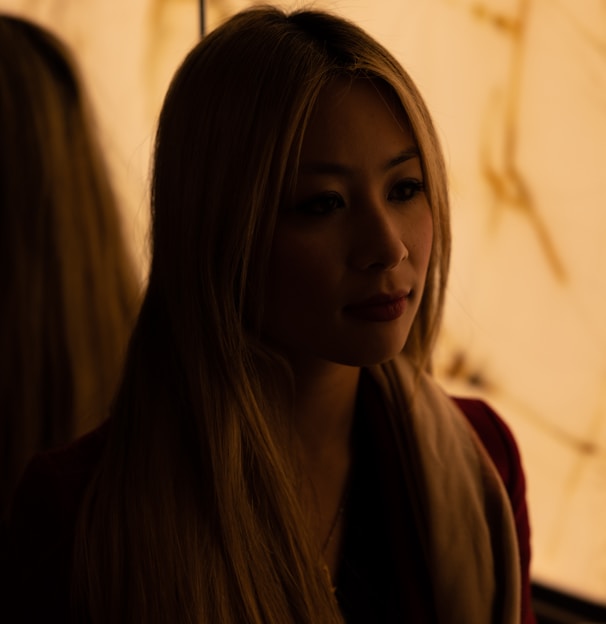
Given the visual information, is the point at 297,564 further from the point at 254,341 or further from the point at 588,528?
the point at 588,528

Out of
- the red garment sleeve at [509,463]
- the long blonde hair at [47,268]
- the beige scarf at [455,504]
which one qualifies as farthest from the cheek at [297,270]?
the long blonde hair at [47,268]

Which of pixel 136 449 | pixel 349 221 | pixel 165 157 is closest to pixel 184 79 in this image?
pixel 165 157

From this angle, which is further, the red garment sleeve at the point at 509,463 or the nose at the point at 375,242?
the red garment sleeve at the point at 509,463

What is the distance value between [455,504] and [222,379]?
1.08ft

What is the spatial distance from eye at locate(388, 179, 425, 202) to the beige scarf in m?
0.26

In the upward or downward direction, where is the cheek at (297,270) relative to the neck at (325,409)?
upward

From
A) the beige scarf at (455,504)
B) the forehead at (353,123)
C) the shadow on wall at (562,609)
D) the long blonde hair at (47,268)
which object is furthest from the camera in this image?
the long blonde hair at (47,268)

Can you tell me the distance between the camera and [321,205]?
0.85 meters

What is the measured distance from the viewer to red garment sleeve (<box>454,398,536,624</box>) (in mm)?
1049

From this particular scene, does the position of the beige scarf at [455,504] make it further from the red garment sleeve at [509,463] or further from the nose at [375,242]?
the nose at [375,242]

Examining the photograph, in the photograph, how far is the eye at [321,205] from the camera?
85 centimetres

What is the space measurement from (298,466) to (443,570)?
208mm

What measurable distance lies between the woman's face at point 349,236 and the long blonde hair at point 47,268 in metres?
0.64

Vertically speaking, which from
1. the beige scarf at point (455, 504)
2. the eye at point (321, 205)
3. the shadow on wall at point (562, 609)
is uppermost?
the eye at point (321, 205)
